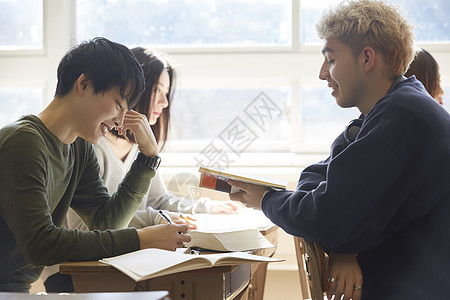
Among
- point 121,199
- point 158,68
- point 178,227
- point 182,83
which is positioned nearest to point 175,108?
point 182,83

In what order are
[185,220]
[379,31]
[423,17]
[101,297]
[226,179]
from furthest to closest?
1. [423,17]
2. [185,220]
3. [226,179]
4. [379,31]
5. [101,297]

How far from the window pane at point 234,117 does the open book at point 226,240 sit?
1.78 metres

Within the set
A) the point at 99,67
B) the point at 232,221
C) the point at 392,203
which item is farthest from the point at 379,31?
the point at 232,221

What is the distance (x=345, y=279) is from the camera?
129 cm

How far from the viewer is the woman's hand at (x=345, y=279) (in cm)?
129

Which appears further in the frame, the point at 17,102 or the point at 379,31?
the point at 17,102

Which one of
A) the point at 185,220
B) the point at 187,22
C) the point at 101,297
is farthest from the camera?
the point at 187,22

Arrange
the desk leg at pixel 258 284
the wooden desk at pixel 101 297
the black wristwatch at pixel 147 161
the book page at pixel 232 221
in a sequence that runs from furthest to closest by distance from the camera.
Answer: the desk leg at pixel 258 284, the book page at pixel 232 221, the black wristwatch at pixel 147 161, the wooden desk at pixel 101 297

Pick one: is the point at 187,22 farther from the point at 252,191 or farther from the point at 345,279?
the point at 345,279

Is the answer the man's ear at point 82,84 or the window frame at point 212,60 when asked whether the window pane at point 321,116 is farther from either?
the man's ear at point 82,84

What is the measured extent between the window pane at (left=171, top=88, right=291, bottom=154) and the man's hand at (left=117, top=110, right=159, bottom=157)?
56.5 inches

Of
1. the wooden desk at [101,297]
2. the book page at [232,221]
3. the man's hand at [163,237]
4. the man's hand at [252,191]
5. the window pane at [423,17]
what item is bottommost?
the book page at [232,221]

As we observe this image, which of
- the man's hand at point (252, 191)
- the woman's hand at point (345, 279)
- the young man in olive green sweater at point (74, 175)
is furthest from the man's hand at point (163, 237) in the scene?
the woman's hand at point (345, 279)

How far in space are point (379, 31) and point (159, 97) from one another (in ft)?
3.84
